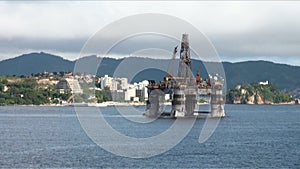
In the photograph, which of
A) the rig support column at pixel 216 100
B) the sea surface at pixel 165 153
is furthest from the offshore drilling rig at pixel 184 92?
the sea surface at pixel 165 153

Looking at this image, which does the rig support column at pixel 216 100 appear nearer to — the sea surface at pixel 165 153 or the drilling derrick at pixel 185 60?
the drilling derrick at pixel 185 60

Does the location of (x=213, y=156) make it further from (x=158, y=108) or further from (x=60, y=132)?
(x=158, y=108)

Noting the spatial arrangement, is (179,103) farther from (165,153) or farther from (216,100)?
(165,153)

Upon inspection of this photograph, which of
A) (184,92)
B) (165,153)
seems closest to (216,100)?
(184,92)

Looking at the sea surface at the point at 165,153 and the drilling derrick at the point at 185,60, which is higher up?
the drilling derrick at the point at 185,60

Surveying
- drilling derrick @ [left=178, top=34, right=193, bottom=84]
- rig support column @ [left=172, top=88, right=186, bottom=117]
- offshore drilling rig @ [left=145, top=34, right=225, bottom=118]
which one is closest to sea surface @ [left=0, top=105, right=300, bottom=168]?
rig support column @ [left=172, top=88, right=186, bottom=117]

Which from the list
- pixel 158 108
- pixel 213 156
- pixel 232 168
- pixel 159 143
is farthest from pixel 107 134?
pixel 158 108

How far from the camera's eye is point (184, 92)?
16138cm

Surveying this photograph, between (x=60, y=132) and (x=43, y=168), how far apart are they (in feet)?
179

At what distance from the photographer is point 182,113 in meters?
163

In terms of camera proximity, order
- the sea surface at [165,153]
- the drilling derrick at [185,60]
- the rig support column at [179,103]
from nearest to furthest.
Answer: the sea surface at [165,153], the rig support column at [179,103], the drilling derrick at [185,60]

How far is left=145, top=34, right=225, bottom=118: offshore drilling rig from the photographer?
163m

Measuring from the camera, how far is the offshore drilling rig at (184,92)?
163m

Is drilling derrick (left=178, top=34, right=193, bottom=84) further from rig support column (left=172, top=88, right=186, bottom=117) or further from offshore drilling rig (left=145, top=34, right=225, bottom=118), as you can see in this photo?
rig support column (left=172, top=88, right=186, bottom=117)
